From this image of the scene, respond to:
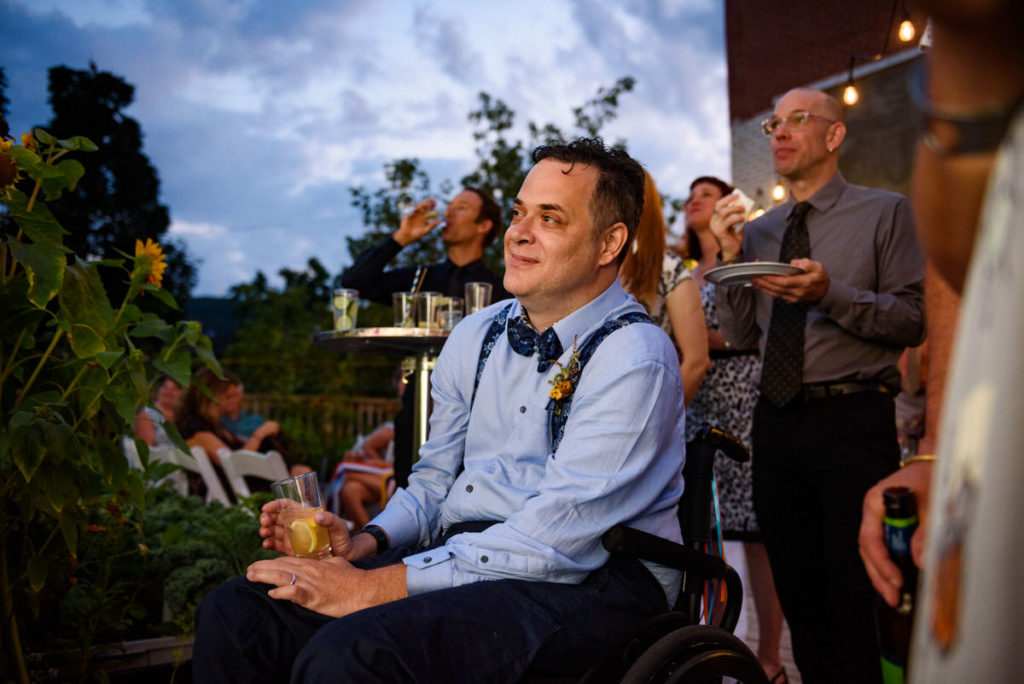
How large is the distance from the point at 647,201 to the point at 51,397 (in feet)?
7.00

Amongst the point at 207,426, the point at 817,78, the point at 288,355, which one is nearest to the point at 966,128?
the point at 207,426

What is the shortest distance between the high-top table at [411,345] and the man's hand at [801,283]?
1094 millimetres

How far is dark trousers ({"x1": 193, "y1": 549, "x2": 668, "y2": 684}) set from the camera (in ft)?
4.36

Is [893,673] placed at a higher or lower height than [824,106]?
lower

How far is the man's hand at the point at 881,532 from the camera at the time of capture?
3.04 feet

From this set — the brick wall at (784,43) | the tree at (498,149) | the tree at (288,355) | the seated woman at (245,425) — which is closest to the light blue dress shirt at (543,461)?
the seated woman at (245,425)

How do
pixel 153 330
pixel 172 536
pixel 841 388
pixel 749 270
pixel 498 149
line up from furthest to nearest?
1. pixel 498 149
2. pixel 172 536
3. pixel 841 388
4. pixel 749 270
5. pixel 153 330

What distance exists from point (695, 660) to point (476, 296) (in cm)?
191

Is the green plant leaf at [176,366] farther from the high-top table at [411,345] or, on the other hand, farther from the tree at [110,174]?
the tree at [110,174]

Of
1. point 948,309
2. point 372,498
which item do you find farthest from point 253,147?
point 948,309

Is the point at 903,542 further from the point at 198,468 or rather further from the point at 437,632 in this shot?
the point at 198,468

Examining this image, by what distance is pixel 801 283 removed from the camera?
237 cm

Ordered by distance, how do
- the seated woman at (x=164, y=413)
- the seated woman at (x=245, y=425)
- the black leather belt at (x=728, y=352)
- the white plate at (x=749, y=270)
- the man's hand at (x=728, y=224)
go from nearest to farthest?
1. the white plate at (x=749, y=270)
2. the man's hand at (x=728, y=224)
3. the black leather belt at (x=728, y=352)
4. the seated woman at (x=164, y=413)
5. the seated woman at (x=245, y=425)

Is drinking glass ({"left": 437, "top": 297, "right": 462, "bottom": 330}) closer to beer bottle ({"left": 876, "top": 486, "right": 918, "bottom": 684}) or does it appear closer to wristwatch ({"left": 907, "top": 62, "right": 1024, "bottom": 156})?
beer bottle ({"left": 876, "top": 486, "right": 918, "bottom": 684})
